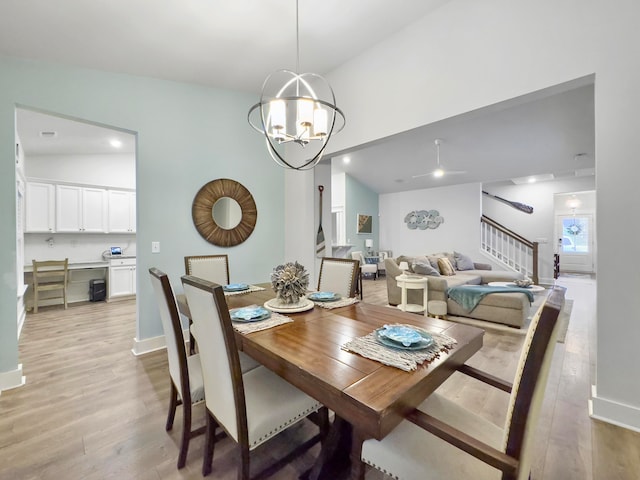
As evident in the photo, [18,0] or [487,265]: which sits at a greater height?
[18,0]

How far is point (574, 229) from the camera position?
8750mm

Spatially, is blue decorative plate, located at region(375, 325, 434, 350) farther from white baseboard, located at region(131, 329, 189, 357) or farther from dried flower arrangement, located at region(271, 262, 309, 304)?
white baseboard, located at region(131, 329, 189, 357)

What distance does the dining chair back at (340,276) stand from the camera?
2.34m

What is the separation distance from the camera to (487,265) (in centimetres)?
651

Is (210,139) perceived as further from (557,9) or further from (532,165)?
(532,165)

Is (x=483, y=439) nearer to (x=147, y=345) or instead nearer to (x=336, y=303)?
(x=336, y=303)

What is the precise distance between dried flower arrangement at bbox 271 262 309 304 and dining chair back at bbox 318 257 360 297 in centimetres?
62

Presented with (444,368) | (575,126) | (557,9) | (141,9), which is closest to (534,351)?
(444,368)

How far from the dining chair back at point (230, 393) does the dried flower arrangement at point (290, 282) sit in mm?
522

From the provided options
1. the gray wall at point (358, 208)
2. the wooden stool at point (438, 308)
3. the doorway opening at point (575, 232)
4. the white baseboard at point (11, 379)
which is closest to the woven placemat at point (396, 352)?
the white baseboard at point (11, 379)

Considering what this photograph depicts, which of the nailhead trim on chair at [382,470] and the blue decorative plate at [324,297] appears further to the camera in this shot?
the blue decorative plate at [324,297]

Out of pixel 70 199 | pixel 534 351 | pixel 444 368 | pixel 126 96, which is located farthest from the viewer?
pixel 70 199

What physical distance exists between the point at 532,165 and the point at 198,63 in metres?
6.20

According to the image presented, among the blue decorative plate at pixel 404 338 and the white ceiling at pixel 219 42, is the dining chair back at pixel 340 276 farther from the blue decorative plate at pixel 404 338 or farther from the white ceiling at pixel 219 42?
the white ceiling at pixel 219 42
